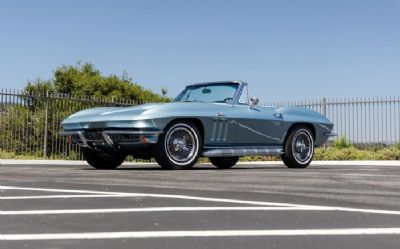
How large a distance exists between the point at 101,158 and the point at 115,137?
162 centimetres

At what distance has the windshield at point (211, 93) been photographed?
10.8m

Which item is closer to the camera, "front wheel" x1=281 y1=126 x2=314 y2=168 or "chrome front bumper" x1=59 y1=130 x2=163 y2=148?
"chrome front bumper" x1=59 y1=130 x2=163 y2=148

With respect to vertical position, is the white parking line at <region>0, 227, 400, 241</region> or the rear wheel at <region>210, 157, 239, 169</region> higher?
the rear wheel at <region>210, 157, 239, 169</region>

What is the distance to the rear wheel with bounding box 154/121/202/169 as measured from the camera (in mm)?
9336

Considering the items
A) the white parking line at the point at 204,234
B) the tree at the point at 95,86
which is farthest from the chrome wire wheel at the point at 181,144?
the tree at the point at 95,86

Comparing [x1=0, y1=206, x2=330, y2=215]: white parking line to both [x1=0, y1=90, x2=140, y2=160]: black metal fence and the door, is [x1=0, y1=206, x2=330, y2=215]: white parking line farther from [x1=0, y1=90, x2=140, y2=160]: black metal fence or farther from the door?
[x1=0, y1=90, x2=140, y2=160]: black metal fence

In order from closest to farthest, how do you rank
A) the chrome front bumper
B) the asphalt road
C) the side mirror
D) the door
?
the asphalt road < the chrome front bumper < the door < the side mirror

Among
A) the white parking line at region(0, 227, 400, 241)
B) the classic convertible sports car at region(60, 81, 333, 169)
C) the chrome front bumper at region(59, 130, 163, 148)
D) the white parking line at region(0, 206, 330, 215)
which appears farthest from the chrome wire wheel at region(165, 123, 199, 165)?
the white parking line at region(0, 227, 400, 241)

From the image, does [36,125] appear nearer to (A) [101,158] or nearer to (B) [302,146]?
(A) [101,158]

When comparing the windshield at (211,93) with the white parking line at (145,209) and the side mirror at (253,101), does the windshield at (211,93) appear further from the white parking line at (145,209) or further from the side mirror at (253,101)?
the white parking line at (145,209)

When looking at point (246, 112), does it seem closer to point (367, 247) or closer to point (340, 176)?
point (340, 176)

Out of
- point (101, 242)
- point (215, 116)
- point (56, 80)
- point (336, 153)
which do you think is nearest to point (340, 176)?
point (215, 116)

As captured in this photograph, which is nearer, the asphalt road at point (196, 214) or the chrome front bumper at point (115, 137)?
the asphalt road at point (196, 214)

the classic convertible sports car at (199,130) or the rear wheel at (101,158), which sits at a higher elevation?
the classic convertible sports car at (199,130)
